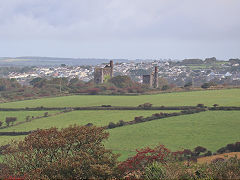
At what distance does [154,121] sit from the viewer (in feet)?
135

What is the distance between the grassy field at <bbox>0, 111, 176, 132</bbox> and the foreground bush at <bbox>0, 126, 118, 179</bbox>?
19730 mm

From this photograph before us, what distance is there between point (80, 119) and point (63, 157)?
2478 cm

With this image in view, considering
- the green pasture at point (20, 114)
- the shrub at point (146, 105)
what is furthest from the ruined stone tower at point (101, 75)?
the shrub at point (146, 105)

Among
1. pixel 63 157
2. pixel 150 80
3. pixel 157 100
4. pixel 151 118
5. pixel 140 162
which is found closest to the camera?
pixel 63 157

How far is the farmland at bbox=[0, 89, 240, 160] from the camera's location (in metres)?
32.7

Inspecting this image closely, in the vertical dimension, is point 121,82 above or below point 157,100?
below

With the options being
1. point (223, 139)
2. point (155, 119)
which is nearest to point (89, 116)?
point (155, 119)

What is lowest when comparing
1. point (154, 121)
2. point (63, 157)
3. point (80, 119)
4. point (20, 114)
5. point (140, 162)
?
point (20, 114)

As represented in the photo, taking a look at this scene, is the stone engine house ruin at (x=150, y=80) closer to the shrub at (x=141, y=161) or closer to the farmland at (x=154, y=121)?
the farmland at (x=154, y=121)

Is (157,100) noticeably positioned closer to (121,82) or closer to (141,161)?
(141,161)

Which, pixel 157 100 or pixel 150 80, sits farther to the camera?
pixel 150 80

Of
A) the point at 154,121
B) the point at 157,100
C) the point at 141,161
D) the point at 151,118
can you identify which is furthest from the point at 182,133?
the point at 157,100

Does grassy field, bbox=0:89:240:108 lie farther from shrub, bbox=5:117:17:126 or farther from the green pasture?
shrub, bbox=5:117:17:126

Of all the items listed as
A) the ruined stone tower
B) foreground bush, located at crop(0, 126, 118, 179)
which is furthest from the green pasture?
the ruined stone tower
